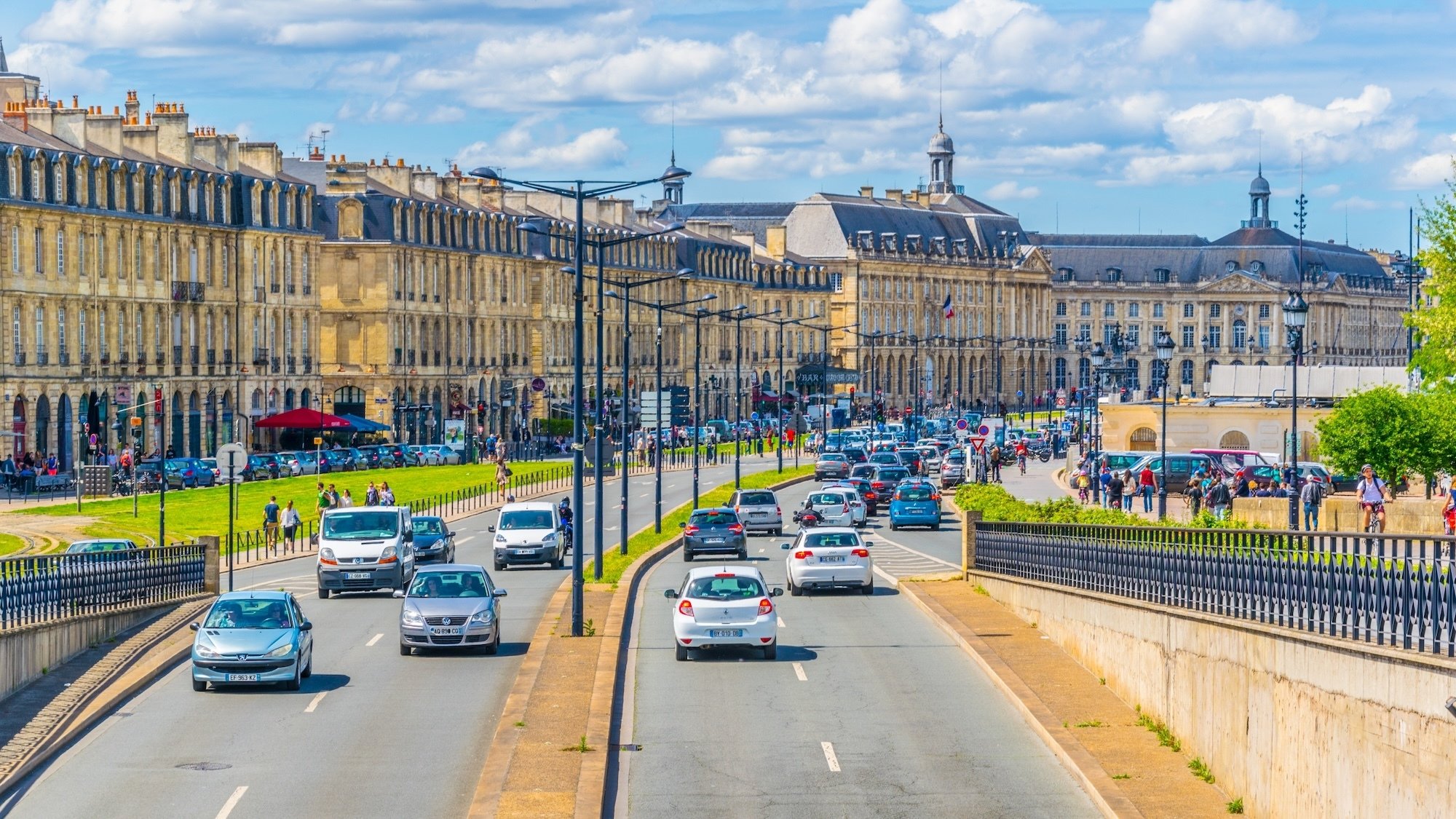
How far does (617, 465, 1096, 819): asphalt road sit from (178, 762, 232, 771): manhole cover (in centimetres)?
438

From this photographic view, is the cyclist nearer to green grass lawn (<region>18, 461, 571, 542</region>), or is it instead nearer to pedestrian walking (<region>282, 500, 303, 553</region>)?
pedestrian walking (<region>282, 500, 303, 553</region>)

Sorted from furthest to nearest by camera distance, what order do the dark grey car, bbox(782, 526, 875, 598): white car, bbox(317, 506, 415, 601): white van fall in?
the dark grey car → bbox(317, 506, 415, 601): white van → bbox(782, 526, 875, 598): white car

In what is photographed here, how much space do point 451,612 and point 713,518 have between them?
2162cm

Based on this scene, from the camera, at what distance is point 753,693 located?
3120 cm

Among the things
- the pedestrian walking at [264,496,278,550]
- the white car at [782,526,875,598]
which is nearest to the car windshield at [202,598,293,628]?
the white car at [782,526,875,598]

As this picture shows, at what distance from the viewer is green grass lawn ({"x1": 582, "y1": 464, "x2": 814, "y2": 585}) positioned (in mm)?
50281

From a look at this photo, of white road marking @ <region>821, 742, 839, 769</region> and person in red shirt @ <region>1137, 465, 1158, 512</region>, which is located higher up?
person in red shirt @ <region>1137, 465, 1158, 512</region>

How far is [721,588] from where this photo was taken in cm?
3478

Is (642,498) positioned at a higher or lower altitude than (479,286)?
lower

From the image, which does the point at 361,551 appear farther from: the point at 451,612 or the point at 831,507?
the point at 831,507

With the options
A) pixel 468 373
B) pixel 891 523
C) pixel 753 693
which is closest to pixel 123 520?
pixel 891 523

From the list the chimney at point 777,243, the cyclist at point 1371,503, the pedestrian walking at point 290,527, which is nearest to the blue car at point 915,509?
the pedestrian walking at point 290,527

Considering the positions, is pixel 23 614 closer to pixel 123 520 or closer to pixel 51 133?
pixel 123 520

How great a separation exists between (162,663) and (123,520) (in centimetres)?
3468
